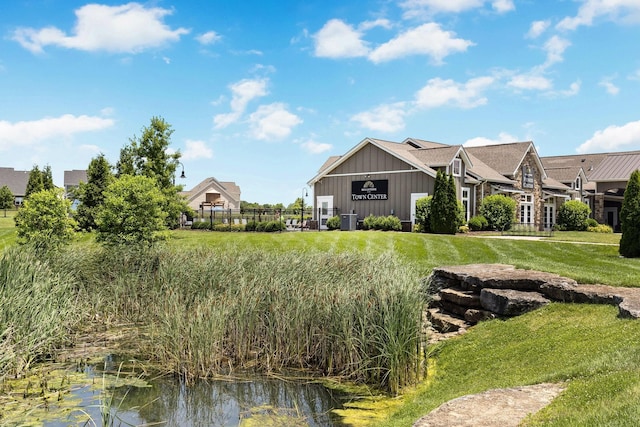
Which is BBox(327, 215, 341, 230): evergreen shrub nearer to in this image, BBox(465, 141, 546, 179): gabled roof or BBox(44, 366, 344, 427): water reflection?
BBox(465, 141, 546, 179): gabled roof

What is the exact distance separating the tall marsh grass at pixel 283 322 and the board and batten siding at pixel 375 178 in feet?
65.1

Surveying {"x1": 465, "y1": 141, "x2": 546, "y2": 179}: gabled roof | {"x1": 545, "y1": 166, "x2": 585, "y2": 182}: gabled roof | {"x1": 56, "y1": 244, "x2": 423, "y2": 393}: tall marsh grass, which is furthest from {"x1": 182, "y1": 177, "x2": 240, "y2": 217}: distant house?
{"x1": 56, "y1": 244, "x2": 423, "y2": 393}: tall marsh grass

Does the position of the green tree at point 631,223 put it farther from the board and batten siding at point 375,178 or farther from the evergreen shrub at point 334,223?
the evergreen shrub at point 334,223

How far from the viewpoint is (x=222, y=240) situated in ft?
69.7

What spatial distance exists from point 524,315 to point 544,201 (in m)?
30.8

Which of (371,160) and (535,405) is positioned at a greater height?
(371,160)

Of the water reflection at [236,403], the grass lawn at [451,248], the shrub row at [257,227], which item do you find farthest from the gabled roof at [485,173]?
the water reflection at [236,403]

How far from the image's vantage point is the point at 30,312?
7496 mm

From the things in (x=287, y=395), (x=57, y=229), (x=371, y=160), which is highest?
(x=371, y=160)

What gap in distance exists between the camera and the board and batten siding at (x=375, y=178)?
95.3 ft

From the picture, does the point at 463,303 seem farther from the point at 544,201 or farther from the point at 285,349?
the point at 544,201

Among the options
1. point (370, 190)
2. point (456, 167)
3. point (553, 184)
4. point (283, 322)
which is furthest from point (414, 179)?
point (283, 322)

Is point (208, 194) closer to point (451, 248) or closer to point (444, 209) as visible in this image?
point (444, 209)

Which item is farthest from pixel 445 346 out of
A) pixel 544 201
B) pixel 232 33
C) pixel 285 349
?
pixel 544 201
